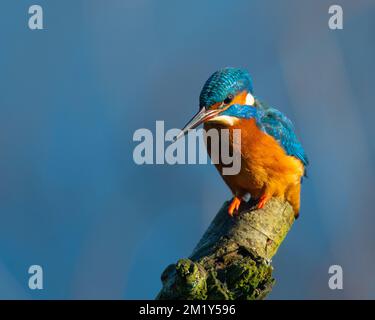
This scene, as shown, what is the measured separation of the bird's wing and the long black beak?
432 millimetres

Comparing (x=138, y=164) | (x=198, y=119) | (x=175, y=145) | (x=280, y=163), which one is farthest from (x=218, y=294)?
(x=138, y=164)

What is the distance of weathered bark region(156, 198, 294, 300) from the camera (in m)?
2.88

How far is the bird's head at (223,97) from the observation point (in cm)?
388

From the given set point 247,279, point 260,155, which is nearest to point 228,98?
point 260,155

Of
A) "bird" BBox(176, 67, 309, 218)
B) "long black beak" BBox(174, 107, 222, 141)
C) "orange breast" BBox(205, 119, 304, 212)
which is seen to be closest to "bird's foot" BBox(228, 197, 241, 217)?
"bird" BBox(176, 67, 309, 218)

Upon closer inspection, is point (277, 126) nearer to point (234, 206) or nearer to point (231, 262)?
point (234, 206)

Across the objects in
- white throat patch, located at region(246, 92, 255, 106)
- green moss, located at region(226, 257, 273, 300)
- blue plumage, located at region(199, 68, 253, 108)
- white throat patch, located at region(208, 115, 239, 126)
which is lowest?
green moss, located at region(226, 257, 273, 300)

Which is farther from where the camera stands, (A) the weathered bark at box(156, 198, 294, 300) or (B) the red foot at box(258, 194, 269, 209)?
(B) the red foot at box(258, 194, 269, 209)

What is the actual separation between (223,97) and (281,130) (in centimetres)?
49

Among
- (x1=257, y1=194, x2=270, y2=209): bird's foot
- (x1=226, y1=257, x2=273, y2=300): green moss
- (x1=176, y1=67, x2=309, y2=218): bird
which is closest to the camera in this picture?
(x1=226, y1=257, x2=273, y2=300): green moss

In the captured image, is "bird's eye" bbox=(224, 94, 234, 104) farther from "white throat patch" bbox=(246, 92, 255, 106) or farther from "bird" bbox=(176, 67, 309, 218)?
"white throat patch" bbox=(246, 92, 255, 106)

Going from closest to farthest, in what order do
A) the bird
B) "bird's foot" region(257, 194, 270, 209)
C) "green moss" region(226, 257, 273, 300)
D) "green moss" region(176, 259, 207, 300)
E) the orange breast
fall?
"green moss" region(176, 259, 207, 300) → "green moss" region(226, 257, 273, 300) → "bird's foot" region(257, 194, 270, 209) → the bird → the orange breast

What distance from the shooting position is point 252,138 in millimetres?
4191

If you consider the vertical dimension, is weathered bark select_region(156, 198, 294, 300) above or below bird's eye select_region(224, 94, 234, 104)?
below
